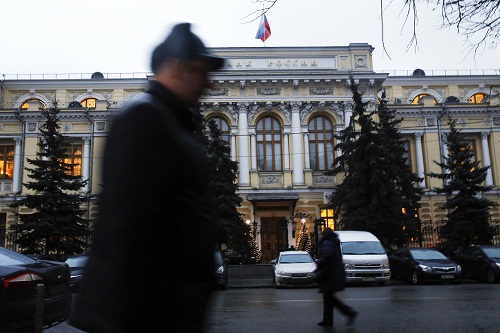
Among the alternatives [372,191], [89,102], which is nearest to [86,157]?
[89,102]

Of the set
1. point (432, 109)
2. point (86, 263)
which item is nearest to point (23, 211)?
point (432, 109)

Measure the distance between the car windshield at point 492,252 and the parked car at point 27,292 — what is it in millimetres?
18456

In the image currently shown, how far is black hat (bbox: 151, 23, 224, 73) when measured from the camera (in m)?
1.99

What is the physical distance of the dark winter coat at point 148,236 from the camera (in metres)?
1.69

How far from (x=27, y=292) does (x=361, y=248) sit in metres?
14.7

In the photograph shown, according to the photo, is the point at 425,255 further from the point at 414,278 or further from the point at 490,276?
the point at 490,276

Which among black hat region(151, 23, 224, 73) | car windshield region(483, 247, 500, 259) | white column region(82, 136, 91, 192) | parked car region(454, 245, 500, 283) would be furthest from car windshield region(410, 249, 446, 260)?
white column region(82, 136, 91, 192)

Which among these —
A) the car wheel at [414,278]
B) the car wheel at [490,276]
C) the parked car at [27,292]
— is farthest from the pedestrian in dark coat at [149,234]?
the car wheel at [490,276]

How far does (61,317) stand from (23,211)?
3180cm

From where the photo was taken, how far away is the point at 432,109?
129 feet

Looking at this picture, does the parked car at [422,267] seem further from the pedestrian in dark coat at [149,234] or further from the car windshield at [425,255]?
the pedestrian in dark coat at [149,234]

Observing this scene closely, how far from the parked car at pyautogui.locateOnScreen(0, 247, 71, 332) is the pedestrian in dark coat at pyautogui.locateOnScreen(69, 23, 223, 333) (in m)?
4.96

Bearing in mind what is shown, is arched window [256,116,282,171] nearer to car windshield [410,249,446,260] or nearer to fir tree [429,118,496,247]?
fir tree [429,118,496,247]

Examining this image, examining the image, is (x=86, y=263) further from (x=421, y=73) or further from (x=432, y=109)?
(x=421, y=73)
